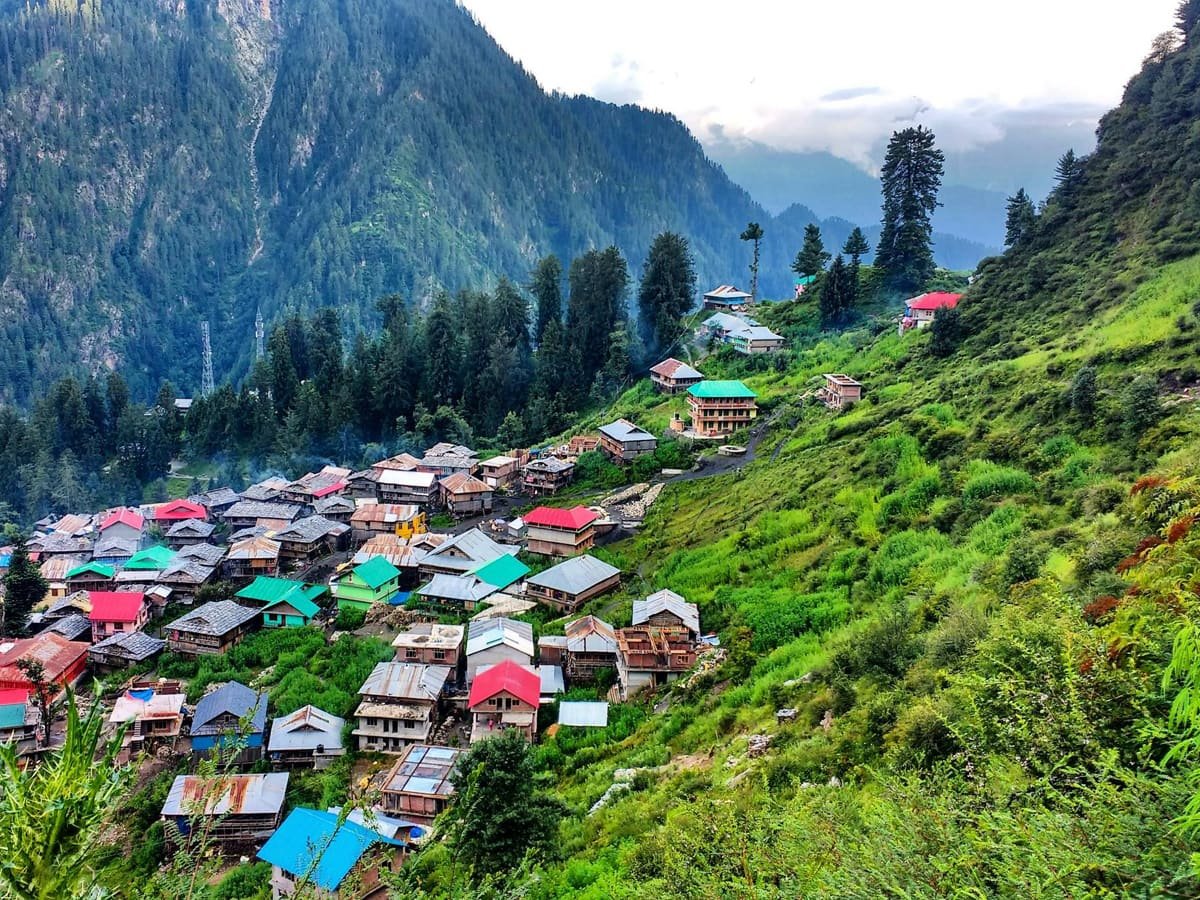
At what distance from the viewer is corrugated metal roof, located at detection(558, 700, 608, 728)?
75.5 feet

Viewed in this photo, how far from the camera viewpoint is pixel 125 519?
4931 cm

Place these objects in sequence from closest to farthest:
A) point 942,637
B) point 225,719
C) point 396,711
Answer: point 942,637, point 396,711, point 225,719

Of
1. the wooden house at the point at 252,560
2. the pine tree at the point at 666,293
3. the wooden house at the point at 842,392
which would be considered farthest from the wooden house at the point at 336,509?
the wooden house at the point at 842,392

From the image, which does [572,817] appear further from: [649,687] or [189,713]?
[189,713]

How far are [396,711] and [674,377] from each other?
35.4 m

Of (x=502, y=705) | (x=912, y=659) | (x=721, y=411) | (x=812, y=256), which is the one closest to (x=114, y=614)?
(x=502, y=705)

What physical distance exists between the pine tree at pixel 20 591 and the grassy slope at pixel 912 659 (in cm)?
3076

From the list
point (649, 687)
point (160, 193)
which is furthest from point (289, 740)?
point (160, 193)

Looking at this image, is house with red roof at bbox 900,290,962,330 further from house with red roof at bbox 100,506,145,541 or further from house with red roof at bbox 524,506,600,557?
house with red roof at bbox 100,506,145,541

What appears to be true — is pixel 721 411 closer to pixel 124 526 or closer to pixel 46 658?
pixel 46 658

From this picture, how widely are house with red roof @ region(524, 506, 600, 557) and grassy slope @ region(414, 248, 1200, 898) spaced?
2464 mm

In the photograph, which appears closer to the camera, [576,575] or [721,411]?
[576,575]

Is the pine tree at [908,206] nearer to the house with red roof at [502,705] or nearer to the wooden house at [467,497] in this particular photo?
the wooden house at [467,497]

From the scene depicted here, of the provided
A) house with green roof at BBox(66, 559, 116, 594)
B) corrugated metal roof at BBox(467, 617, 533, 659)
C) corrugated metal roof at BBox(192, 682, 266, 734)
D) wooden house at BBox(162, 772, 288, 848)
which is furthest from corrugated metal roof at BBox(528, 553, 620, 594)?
house with green roof at BBox(66, 559, 116, 594)
